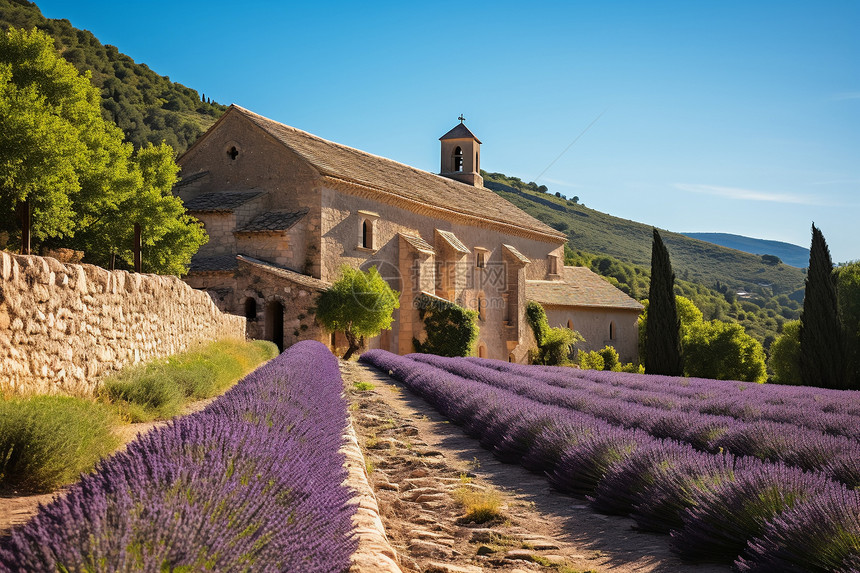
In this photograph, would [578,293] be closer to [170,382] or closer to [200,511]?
[170,382]

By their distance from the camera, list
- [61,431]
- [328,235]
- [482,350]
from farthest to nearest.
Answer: [482,350] < [328,235] < [61,431]

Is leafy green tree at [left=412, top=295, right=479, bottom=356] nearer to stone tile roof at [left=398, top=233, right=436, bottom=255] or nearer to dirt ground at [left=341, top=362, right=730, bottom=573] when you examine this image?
stone tile roof at [left=398, top=233, right=436, bottom=255]

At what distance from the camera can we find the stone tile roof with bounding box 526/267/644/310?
137 feet

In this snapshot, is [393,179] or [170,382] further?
[393,179]

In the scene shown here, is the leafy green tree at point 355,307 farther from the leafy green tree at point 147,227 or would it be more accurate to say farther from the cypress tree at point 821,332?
the cypress tree at point 821,332

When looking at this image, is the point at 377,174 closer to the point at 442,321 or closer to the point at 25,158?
the point at 442,321

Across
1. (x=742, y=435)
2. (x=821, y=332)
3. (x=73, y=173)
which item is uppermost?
(x=73, y=173)

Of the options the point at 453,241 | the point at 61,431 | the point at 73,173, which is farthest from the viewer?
the point at 453,241

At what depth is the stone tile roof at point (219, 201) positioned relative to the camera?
28.0 meters

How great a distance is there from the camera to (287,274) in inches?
998

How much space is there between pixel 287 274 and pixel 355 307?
2.97 meters

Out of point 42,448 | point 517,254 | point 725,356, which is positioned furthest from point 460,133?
point 42,448

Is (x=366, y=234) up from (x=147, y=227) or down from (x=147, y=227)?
up

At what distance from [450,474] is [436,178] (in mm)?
36079
